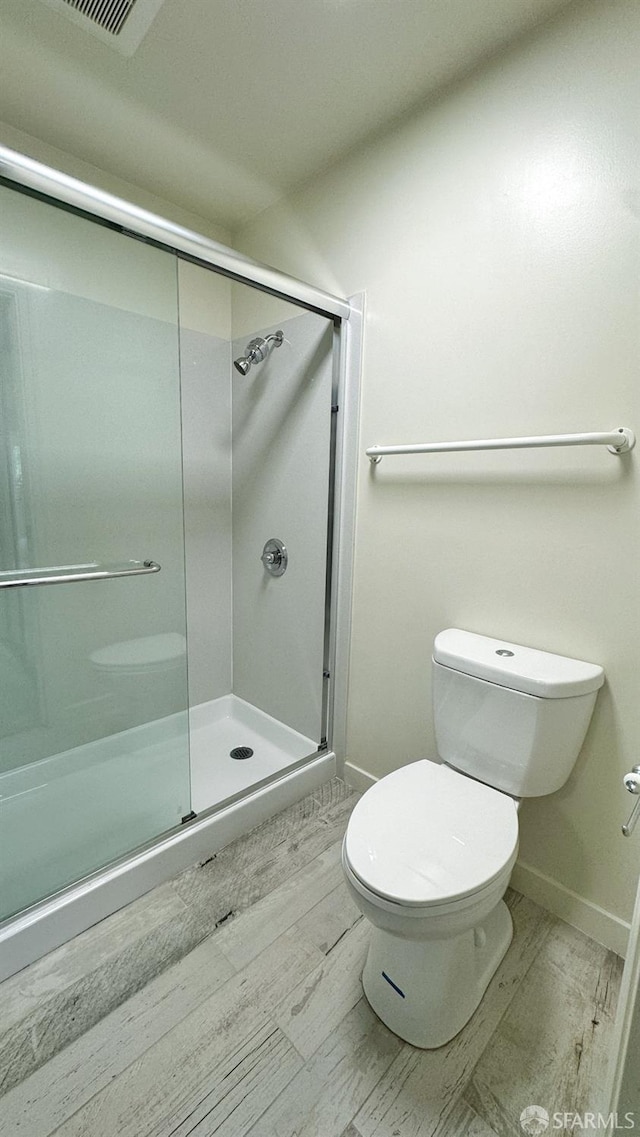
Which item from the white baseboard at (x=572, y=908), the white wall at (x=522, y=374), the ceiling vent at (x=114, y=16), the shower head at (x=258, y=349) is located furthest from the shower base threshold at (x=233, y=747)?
the ceiling vent at (x=114, y=16)

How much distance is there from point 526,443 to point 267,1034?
1492 mm

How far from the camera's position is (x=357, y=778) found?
5.92ft

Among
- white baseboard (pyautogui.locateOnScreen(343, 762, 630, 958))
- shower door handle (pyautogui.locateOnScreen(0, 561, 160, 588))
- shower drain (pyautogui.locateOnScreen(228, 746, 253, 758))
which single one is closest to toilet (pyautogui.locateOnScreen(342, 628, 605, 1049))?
white baseboard (pyautogui.locateOnScreen(343, 762, 630, 958))

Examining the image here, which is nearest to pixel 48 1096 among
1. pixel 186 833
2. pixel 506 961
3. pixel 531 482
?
pixel 186 833

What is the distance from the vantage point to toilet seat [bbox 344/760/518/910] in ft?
2.91

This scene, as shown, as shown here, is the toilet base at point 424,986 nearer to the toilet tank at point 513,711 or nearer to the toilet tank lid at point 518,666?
the toilet tank at point 513,711

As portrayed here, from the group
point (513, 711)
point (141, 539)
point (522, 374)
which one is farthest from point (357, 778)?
point (522, 374)

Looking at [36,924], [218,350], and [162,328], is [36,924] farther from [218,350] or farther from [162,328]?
[218,350]

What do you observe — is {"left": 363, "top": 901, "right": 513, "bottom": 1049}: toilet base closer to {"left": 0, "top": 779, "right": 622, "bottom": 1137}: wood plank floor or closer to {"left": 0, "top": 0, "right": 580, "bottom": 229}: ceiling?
{"left": 0, "top": 779, "right": 622, "bottom": 1137}: wood plank floor

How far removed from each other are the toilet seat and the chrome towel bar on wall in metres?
0.88

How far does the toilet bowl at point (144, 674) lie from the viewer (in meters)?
1.72

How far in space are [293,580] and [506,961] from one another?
1.36 m

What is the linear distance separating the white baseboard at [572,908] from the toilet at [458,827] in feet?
0.45

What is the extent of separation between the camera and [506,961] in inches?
45.9
